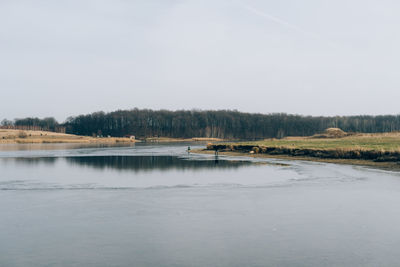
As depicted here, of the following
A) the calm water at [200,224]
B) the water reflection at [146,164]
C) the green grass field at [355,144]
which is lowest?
the calm water at [200,224]

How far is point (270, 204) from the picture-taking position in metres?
16.6

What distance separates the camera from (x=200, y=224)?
42.5 feet

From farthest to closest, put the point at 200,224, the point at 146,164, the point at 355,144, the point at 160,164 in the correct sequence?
1. the point at 355,144
2. the point at 146,164
3. the point at 160,164
4. the point at 200,224

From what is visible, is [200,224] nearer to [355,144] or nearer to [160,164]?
[160,164]

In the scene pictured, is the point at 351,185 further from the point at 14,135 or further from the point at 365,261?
the point at 14,135

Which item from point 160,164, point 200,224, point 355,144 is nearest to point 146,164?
point 160,164

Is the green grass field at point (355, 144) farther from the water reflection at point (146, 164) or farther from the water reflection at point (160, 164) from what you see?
the water reflection at point (160, 164)

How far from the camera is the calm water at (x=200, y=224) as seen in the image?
966 cm

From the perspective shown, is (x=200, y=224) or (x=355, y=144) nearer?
(x=200, y=224)

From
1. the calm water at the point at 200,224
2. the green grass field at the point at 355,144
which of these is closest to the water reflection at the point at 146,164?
the calm water at the point at 200,224

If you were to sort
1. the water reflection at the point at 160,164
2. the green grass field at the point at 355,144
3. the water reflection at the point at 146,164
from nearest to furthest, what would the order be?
the water reflection at the point at 160,164
the water reflection at the point at 146,164
the green grass field at the point at 355,144

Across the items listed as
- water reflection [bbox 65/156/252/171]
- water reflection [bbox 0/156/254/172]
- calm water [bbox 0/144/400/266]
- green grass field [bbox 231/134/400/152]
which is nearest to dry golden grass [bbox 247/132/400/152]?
green grass field [bbox 231/134/400/152]

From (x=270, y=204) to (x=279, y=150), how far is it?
1360 inches

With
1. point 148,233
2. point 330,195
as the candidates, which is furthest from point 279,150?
point 148,233
